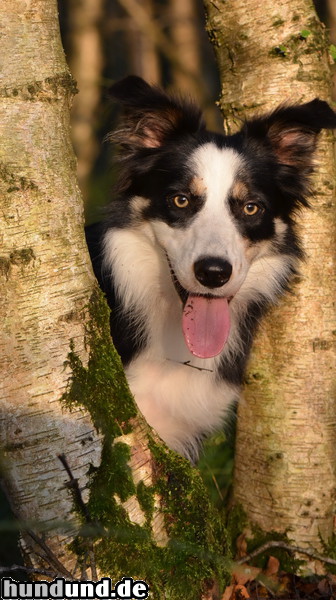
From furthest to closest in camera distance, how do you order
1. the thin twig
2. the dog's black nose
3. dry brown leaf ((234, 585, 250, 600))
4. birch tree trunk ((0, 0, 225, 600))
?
the thin twig < the dog's black nose < dry brown leaf ((234, 585, 250, 600)) < birch tree trunk ((0, 0, 225, 600))

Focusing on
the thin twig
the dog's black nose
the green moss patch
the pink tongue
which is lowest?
the thin twig

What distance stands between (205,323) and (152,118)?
4.18 feet

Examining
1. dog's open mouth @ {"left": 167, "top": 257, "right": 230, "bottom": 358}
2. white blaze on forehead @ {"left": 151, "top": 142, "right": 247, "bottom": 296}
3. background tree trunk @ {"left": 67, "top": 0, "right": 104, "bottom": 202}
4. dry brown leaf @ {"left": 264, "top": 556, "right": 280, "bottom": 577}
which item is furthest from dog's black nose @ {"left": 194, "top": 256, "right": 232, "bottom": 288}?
background tree trunk @ {"left": 67, "top": 0, "right": 104, "bottom": 202}

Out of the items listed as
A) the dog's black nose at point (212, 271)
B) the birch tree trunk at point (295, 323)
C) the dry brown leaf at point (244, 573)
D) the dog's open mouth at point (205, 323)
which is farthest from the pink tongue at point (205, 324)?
the dry brown leaf at point (244, 573)

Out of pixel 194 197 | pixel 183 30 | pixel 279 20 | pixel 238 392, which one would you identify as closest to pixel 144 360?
pixel 238 392

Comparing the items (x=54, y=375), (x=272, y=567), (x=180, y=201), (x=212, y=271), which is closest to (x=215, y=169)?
(x=180, y=201)

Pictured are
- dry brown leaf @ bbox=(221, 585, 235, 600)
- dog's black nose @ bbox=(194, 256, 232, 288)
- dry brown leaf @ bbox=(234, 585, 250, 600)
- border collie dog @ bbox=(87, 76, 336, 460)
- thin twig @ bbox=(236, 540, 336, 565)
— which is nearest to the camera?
dry brown leaf @ bbox=(221, 585, 235, 600)

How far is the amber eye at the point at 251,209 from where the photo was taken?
12.1ft

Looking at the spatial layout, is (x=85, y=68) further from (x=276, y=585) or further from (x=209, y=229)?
(x=276, y=585)

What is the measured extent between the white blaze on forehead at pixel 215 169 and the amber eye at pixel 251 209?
17 centimetres

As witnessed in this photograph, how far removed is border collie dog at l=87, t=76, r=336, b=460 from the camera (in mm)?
3652

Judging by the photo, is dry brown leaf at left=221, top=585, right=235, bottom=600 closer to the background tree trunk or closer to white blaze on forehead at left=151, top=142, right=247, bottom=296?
white blaze on forehead at left=151, top=142, right=247, bottom=296

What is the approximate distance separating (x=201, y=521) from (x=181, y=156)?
6.64 feet

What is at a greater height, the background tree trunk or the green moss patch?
the background tree trunk
